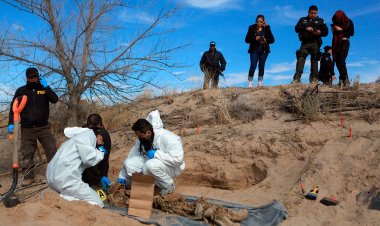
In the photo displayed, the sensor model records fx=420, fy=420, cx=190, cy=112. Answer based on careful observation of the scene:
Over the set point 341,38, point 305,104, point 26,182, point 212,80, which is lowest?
point 26,182

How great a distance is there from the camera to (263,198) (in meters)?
5.84

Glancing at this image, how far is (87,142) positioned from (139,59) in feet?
12.4

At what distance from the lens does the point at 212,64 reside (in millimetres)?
10531

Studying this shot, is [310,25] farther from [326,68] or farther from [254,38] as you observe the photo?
[326,68]

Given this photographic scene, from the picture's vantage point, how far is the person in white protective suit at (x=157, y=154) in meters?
5.51

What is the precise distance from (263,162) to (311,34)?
11.1 ft

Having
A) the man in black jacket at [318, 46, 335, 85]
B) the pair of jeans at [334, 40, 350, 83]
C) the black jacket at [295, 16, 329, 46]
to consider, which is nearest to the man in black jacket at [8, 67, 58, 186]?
the black jacket at [295, 16, 329, 46]

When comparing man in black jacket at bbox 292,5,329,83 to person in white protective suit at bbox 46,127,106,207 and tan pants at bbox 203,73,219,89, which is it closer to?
tan pants at bbox 203,73,219,89

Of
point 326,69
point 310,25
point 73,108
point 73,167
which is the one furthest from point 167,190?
point 326,69

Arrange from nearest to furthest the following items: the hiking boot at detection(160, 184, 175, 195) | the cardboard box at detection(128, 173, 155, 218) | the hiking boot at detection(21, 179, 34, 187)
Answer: the cardboard box at detection(128, 173, 155, 218) < the hiking boot at detection(160, 184, 175, 195) < the hiking boot at detection(21, 179, 34, 187)

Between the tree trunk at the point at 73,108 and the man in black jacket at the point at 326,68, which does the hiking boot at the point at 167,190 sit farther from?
the man in black jacket at the point at 326,68

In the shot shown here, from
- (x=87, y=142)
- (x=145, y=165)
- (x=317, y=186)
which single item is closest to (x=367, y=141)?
(x=317, y=186)

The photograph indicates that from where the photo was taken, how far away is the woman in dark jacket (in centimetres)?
917

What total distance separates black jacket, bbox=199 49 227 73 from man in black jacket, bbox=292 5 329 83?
213 centimetres
